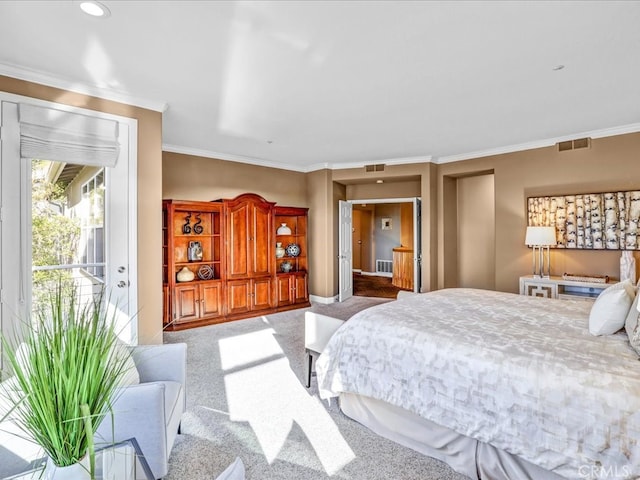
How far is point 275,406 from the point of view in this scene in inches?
104

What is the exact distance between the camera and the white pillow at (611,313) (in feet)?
6.52

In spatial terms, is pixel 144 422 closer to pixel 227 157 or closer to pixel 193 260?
pixel 193 260

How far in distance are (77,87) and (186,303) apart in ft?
9.81

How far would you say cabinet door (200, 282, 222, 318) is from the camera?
16.4 feet

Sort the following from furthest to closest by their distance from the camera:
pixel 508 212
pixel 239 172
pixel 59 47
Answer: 1. pixel 239 172
2. pixel 508 212
3. pixel 59 47

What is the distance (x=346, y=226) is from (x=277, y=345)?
10.8 feet

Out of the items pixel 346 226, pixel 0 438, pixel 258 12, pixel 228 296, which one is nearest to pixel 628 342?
pixel 258 12

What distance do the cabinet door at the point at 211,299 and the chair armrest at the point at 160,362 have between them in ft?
9.56

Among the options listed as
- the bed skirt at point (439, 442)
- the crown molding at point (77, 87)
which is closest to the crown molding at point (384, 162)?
the crown molding at point (77, 87)

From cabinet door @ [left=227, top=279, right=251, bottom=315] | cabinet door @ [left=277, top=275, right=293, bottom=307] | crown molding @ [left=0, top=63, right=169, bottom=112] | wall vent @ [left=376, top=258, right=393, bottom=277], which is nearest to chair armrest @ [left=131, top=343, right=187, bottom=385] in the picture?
crown molding @ [left=0, top=63, right=169, bottom=112]

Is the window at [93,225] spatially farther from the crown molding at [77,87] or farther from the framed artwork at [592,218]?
the framed artwork at [592,218]

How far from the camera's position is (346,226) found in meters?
6.74

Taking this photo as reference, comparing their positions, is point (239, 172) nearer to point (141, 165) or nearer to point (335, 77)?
point (141, 165)

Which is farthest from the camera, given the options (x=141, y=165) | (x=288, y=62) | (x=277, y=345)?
(x=277, y=345)
